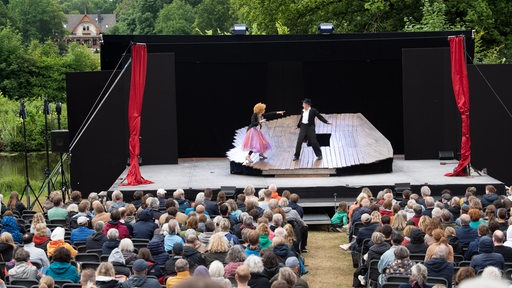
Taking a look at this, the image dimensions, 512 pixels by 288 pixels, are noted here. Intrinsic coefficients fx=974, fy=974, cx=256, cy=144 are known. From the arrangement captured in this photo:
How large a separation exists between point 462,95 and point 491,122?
2584mm

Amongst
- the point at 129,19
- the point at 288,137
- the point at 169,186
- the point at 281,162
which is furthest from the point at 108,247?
the point at 129,19

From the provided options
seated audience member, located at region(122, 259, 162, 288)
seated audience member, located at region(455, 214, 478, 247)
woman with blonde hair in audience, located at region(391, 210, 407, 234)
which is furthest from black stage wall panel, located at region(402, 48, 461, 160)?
seated audience member, located at region(122, 259, 162, 288)

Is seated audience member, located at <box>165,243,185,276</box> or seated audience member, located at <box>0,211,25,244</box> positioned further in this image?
seated audience member, located at <box>0,211,25,244</box>

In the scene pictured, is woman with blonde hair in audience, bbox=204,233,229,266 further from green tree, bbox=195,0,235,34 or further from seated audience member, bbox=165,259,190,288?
green tree, bbox=195,0,235,34

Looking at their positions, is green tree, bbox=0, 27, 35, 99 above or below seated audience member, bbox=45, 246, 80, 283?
above

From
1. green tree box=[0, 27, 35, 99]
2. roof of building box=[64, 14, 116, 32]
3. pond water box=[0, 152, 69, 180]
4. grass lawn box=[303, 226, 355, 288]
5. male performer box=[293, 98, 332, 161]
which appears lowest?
grass lawn box=[303, 226, 355, 288]

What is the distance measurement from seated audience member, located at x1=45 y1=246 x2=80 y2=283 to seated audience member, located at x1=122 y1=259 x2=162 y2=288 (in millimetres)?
947

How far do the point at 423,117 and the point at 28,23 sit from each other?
73300 millimetres

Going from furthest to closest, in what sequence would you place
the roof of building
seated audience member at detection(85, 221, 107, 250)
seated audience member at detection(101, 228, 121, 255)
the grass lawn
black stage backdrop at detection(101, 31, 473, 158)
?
the roof of building → black stage backdrop at detection(101, 31, 473, 158) → the grass lawn → seated audience member at detection(85, 221, 107, 250) → seated audience member at detection(101, 228, 121, 255)

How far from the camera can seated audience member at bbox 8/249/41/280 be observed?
29.8 feet

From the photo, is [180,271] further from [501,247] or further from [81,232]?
[501,247]

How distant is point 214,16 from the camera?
80.9 metres

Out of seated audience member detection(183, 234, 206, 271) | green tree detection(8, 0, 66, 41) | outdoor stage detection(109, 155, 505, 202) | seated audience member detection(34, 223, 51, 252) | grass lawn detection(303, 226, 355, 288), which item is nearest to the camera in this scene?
seated audience member detection(183, 234, 206, 271)

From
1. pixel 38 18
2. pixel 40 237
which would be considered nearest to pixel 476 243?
pixel 40 237
